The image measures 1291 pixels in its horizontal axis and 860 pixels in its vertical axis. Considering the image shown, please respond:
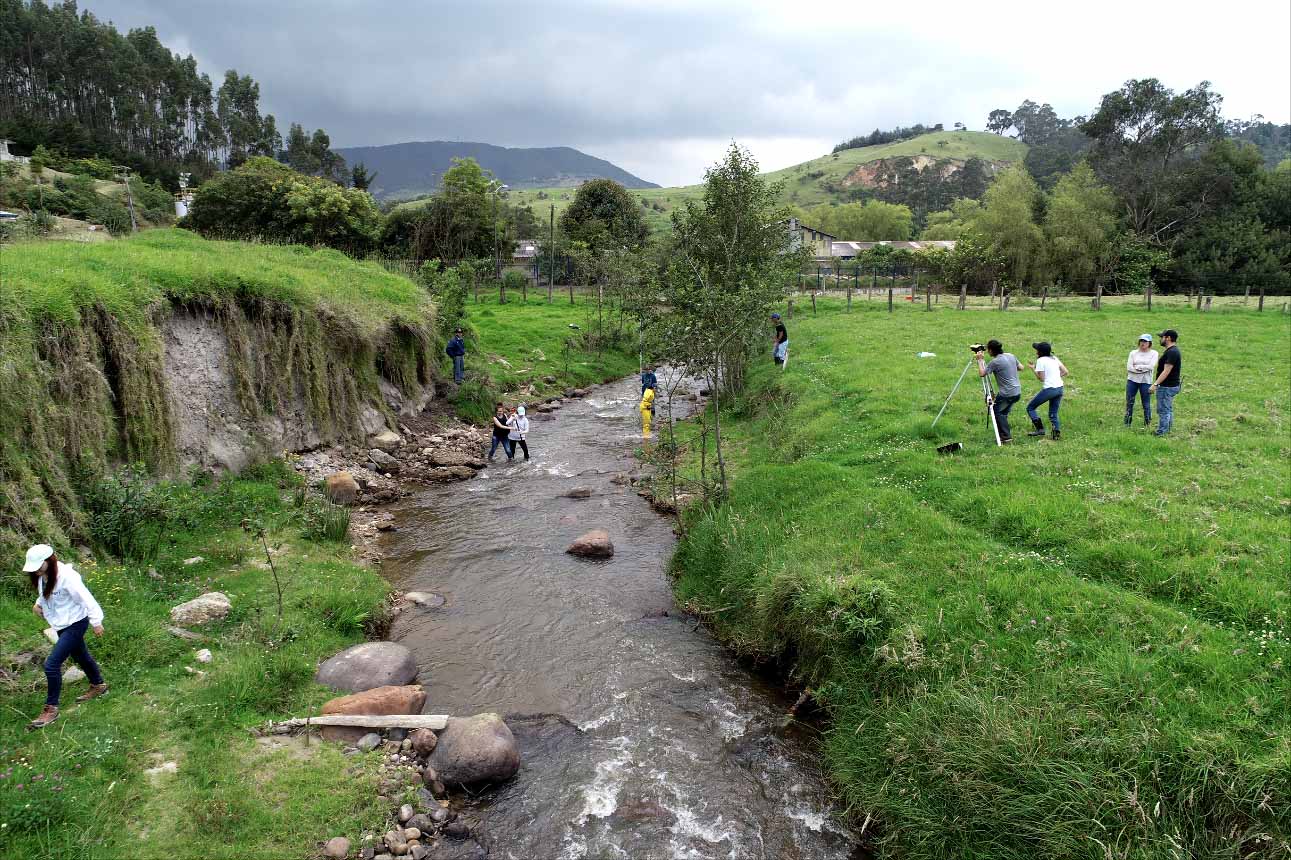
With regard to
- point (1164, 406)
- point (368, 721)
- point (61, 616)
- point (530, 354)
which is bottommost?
point (368, 721)

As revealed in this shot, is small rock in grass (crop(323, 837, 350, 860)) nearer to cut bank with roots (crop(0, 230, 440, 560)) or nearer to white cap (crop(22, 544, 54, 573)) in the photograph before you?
white cap (crop(22, 544, 54, 573))

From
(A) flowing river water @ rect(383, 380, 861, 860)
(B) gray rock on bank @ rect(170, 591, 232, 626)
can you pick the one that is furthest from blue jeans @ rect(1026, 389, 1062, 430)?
(B) gray rock on bank @ rect(170, 591, 232, 626)

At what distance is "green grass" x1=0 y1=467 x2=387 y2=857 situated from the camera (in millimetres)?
6309

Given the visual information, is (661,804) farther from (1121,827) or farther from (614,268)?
(614,268)

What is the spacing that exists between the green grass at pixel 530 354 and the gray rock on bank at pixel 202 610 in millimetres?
16429

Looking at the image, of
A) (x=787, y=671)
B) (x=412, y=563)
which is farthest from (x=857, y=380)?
(x=412, y=563)

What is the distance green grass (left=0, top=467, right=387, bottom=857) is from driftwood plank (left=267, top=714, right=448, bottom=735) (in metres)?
0.36

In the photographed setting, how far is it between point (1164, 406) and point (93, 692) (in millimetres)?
19925

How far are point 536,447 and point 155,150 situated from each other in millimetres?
113547

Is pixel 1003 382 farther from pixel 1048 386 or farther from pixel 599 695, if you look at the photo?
pixel 599 695

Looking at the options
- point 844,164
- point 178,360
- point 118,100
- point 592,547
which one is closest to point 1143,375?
point 592,547

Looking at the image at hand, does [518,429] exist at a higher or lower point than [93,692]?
higher

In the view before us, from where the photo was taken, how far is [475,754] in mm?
8289

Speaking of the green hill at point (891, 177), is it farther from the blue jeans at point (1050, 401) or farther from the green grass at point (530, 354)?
the blue jeans at point (1050, 401)
